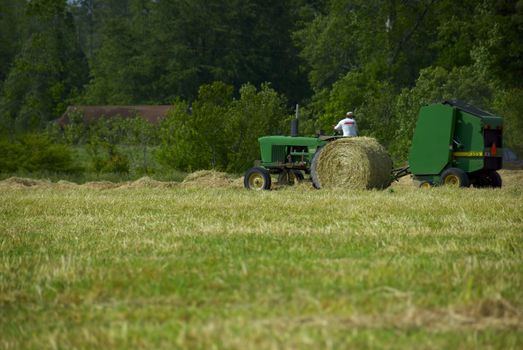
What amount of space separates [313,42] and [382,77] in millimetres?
10029

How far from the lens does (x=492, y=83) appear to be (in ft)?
123

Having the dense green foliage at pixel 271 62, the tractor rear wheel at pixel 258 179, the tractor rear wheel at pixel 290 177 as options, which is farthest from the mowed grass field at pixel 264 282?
the dense green foliage at pixel 271 62

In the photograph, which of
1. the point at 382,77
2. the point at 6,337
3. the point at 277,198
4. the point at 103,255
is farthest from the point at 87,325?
the point at 382,77

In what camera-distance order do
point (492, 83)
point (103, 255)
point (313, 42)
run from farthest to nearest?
1. point (313, 42)
2. point (492, 83)
3. point (103, 255)

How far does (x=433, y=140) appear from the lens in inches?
784

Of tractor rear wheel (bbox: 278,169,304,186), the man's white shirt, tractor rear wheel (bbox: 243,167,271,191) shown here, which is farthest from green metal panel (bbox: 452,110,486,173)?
tractor rear wheel (bbox: 243,167,271,191)

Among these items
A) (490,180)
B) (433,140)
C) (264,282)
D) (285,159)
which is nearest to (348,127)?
(285,159)

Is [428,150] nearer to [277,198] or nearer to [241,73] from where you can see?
[277,198]

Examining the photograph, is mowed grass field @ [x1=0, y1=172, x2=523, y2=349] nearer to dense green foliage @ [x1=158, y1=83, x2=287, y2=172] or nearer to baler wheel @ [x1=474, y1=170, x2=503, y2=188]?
baler wheel @ [x1=474, y1=170, x2=503, y2=188]

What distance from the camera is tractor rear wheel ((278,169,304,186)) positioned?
69.6 ft

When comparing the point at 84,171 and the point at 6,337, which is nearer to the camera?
the point at 6,337

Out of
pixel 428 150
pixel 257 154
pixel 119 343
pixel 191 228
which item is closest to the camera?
pixel 119 343

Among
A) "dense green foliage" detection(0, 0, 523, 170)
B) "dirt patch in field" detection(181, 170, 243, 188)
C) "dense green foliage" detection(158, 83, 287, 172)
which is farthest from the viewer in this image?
"dense green foliage" detection(0, 0, 523, 170)

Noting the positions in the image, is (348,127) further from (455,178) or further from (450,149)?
(455,178)
